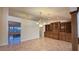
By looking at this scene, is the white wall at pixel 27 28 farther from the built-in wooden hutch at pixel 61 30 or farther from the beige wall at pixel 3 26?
the built-in wooden hutch at pixel 61 30

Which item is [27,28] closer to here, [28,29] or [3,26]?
[28,29]

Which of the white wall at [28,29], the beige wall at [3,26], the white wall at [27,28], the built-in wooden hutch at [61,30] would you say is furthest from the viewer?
the white wall at [28,29]

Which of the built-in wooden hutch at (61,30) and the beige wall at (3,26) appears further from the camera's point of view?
the built-in wooden hutch at (61,30)

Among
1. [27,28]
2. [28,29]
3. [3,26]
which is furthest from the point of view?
[28,29]

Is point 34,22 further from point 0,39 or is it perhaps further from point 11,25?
point 0,39

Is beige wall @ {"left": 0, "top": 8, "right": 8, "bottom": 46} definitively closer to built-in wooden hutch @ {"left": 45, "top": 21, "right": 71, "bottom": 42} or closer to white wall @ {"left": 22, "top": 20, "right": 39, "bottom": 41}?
white wall @ {"left": 22, "top": 20, "right": 39, "bottom": 41}

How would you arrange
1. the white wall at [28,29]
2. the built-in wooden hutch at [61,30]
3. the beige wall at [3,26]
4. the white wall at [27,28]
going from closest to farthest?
1. the beige wall at [3,26]
2. the built-in wooden hutch at [61,30]
3. the white wall at [27,28]
4. the white wall at [28,29]

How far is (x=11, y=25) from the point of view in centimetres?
809

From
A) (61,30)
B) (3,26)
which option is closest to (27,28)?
(61,30)

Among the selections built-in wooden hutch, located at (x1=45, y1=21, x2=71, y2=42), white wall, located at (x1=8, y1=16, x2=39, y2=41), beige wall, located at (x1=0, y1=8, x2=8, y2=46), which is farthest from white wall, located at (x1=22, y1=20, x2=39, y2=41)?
beige wall, located at (x1=0, y1=8, x2=8, y2=46)

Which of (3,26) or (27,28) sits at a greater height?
(3,26)

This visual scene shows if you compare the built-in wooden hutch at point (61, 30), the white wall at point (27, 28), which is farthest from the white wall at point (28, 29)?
the built-in wooden hutch at point (61, 30)
